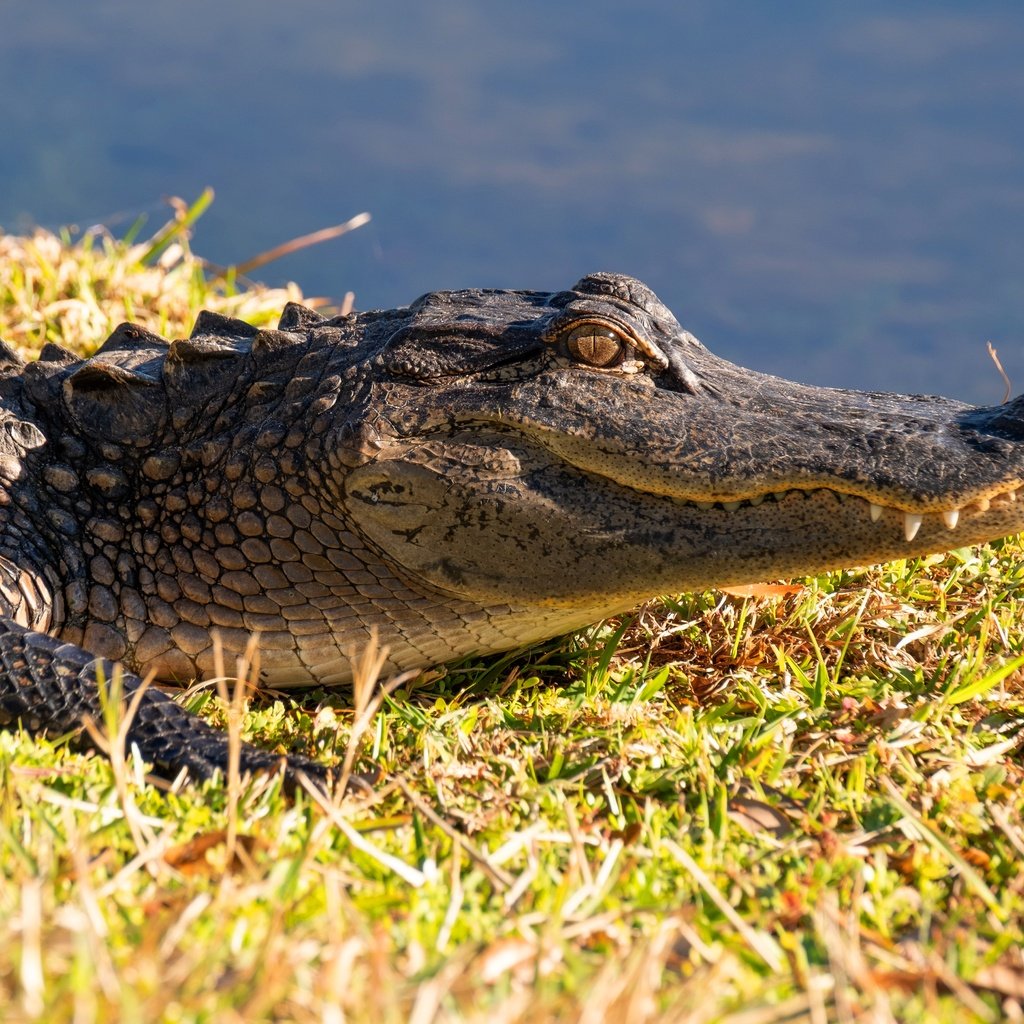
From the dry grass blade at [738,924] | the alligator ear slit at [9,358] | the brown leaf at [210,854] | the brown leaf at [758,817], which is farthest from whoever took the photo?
the alligator ear slit at [9,358]

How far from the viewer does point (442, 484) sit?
2994 mm

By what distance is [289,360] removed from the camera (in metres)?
3.30

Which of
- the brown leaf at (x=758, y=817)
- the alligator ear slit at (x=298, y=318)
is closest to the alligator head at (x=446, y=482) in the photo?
the alligator ear slit at (x=298, y=318)

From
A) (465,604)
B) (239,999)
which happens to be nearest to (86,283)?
(465,604)

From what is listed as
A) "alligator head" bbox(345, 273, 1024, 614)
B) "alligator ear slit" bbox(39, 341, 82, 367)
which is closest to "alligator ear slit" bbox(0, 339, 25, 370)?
"alligator ear slit" bbox(39, 341, 82, 367)

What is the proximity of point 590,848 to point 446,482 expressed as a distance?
1148 millimetres

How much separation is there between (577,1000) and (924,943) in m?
0.69

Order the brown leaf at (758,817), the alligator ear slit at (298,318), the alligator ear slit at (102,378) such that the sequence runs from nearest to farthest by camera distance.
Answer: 1. the brown leaf at (758,817)
2. the alligator ear slit at (102,378)
3. the alligator ear slit at (298,318)

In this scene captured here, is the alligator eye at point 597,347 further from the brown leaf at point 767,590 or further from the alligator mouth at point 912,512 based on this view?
the brown leaf at point 767,590

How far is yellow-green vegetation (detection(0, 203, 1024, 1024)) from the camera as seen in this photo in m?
1.42

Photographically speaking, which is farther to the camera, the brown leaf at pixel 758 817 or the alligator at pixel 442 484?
the alligator at pixel 442 484

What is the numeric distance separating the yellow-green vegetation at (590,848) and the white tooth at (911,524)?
0.41 m

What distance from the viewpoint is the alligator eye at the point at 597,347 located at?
120 inches

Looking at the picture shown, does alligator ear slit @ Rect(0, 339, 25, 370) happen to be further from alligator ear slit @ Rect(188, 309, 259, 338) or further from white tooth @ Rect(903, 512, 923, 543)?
white tooth @ Rect(903, 512, 923, 543)
